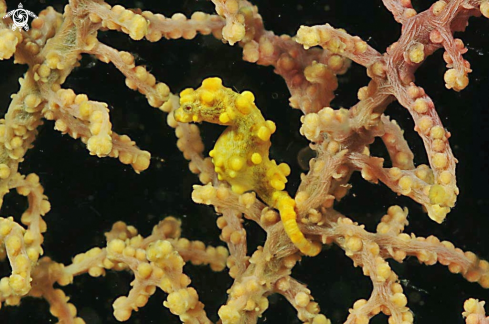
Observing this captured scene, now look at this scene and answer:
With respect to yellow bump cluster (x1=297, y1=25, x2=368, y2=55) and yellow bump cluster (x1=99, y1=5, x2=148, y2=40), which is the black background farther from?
yellow bump cluster (x1=297, y1=25, x2=368, y2=55)

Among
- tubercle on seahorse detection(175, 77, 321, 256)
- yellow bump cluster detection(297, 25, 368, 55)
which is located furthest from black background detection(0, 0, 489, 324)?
yellow bump cluster detection(297, 25, 368, 55)

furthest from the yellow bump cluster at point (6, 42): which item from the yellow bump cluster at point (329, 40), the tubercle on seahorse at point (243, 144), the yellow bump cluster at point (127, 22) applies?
the yellow bump cluster at point (329, 40)

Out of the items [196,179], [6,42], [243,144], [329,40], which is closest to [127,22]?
[6,42]

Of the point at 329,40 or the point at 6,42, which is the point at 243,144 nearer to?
the point at 329,40

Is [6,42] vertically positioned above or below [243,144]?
above

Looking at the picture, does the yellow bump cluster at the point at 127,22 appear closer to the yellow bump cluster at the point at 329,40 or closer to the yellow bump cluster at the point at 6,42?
the yellow bump cluster at the point at 6,42
